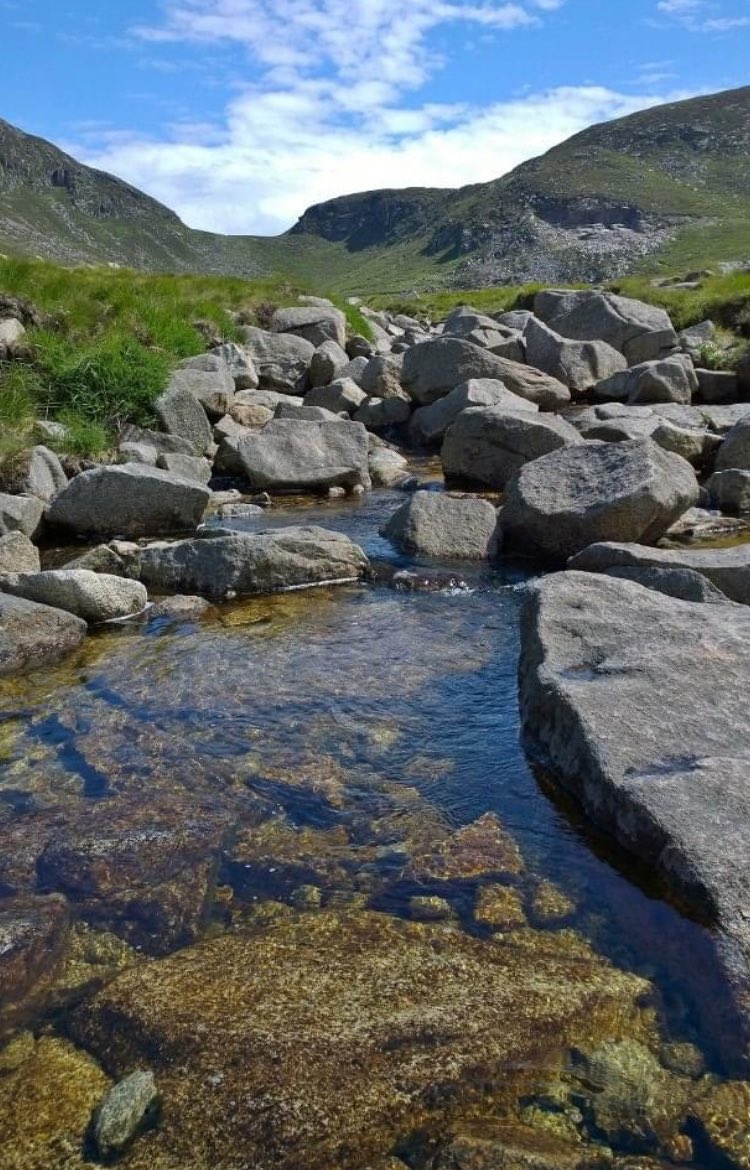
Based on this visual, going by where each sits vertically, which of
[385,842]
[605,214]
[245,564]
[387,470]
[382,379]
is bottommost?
[385,842]

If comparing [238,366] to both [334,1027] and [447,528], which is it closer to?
[447,528]

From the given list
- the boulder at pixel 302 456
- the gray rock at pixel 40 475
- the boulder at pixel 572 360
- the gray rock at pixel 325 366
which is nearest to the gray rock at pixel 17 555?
the gray rock at pixel 40 475

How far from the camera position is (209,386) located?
1642 cm

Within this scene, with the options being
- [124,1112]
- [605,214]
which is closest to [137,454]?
[124,1112]

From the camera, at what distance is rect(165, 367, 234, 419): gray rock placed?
53.1 ft

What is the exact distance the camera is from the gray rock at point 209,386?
16.2m

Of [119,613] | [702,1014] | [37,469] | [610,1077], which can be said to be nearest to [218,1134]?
[610,1077]

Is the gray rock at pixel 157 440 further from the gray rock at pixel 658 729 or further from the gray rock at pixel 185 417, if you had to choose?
the gray rock at pixel 658 729

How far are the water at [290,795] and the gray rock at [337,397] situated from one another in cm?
1148

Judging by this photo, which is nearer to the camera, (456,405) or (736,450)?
(736,450)

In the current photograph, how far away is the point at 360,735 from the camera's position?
5.96 metres

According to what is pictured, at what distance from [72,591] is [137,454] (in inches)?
Answer: 219

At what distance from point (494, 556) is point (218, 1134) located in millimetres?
8152

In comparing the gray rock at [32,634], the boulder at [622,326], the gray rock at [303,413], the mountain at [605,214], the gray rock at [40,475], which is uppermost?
the mountain at [605,214]
